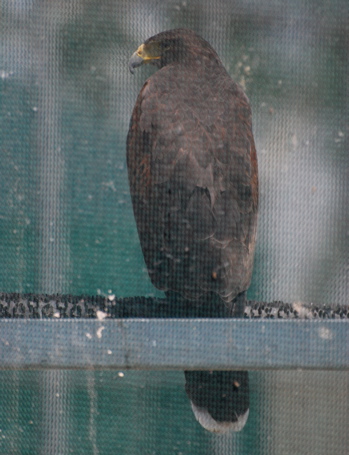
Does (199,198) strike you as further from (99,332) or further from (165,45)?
(165,45)

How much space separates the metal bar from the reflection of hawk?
11.2 inches

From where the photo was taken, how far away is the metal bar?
1280mm

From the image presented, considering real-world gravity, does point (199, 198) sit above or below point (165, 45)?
below

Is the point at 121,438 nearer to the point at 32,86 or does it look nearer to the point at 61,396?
the point at 61,396

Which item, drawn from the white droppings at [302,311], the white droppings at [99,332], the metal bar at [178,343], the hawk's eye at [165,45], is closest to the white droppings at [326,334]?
the metal bar at [178,343]

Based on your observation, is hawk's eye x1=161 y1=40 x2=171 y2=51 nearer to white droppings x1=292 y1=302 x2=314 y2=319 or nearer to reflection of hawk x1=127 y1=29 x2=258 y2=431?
reflection of hawk x1=127 y1=29 x2=258 y2=431

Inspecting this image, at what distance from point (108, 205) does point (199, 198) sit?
2.51ft

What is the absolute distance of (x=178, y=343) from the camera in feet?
4.20

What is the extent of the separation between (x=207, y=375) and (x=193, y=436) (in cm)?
68

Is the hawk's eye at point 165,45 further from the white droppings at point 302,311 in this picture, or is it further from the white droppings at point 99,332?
the white droppings at point 99,332

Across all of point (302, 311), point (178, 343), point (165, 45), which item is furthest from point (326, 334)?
point (165, 45)

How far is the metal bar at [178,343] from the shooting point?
1.28 metres

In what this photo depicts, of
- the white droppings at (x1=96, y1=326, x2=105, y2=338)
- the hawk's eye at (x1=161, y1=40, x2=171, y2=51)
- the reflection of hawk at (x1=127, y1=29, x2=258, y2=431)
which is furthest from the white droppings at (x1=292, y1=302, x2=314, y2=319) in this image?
the hawk's eye at (x1=161, y1=40, x2=171, y2=51)

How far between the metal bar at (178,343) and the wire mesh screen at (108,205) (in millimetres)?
876
